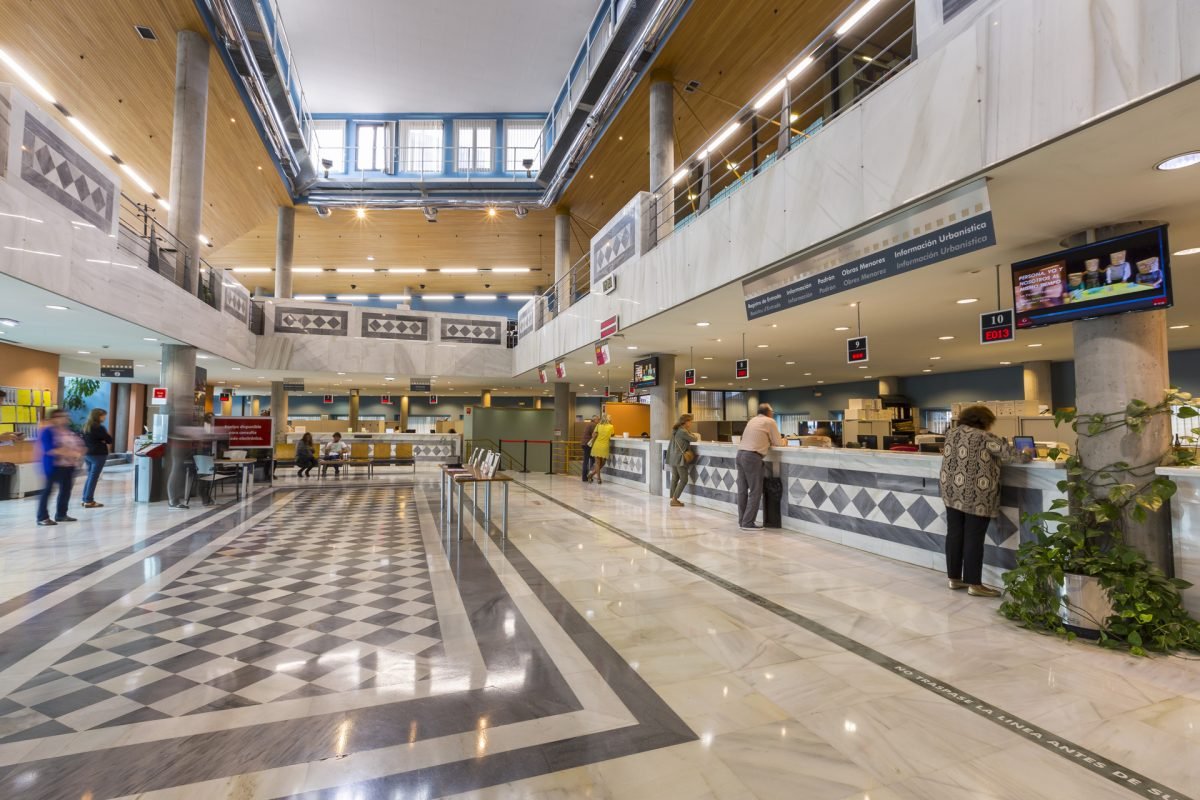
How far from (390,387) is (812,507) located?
20.2 m

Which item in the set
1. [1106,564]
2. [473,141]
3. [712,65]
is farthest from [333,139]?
[1106,564]

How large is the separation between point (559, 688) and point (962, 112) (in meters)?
4.44

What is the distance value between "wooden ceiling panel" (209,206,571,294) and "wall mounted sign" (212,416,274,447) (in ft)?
24.2

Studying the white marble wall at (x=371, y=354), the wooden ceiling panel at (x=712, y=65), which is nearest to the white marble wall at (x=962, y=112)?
the wooden ceiling panel at (x=712, y=65)

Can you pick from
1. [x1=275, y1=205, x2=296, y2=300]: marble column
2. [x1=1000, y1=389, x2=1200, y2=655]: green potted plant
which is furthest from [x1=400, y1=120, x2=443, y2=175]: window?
[x1=1000, y1=389, x2=1200, y2=655]: green potted plant

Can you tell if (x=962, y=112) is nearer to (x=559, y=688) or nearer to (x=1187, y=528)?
(x=1187, y=528)

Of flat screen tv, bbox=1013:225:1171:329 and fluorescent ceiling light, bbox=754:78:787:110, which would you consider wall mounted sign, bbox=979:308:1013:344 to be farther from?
fluorescent ceiling light, bbox=754:78:787:110

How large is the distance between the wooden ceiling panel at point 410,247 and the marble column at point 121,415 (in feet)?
19.3

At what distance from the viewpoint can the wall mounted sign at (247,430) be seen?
12.2 meters

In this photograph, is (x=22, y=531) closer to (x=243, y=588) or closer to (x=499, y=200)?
(x=243, y=588)

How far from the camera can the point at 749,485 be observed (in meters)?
7.15

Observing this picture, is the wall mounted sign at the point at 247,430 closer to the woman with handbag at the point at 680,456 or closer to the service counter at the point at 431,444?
the service counter at the point at 431,444

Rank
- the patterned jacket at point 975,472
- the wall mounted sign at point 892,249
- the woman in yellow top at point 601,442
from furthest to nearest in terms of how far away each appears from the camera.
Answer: the woman in yellow top at point 601,442, the patterned jacket at point 975,472, the wall mounted sign at point 892,249

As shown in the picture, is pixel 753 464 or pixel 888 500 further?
pixel 753 464
